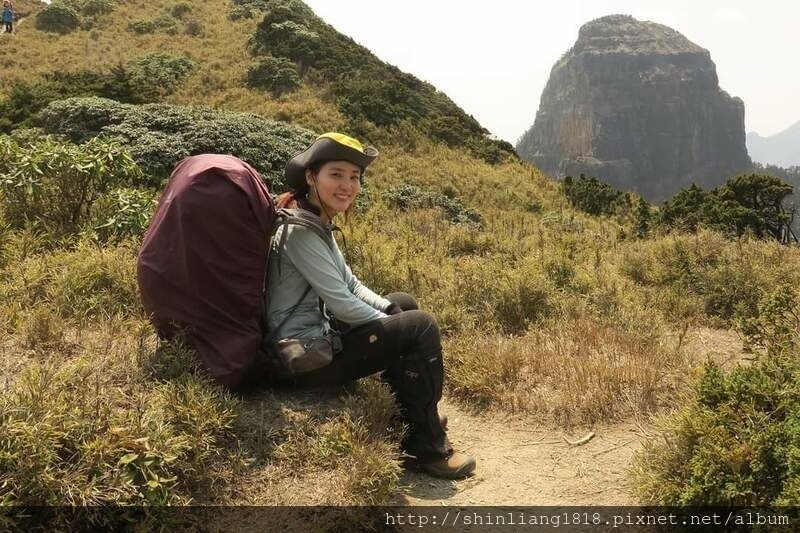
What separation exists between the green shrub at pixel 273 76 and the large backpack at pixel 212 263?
18.9 meters

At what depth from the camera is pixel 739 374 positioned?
283 centimetres

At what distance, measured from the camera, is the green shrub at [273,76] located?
68.1 feet

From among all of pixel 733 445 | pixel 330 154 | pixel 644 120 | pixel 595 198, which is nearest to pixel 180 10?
pixel 595 198

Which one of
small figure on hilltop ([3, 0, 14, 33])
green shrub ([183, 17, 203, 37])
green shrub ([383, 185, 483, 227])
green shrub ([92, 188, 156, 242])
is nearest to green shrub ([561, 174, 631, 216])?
green shrub ([383, 185, 483, 227])

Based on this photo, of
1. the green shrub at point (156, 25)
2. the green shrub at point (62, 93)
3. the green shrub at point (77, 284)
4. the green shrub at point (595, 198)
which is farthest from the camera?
the green shrub at point (156, 25)

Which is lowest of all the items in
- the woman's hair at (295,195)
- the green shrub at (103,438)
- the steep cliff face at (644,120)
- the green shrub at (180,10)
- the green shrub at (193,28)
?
the green shrub at (103,438)

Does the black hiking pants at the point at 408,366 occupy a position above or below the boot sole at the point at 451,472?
above

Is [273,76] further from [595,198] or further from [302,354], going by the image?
[302,354]

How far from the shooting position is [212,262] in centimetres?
281

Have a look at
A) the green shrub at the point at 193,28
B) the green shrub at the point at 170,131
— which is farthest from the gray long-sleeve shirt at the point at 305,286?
the green shrub at the point at 193,28

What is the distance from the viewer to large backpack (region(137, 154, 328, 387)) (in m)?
2.78

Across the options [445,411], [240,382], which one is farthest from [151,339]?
[445,411]

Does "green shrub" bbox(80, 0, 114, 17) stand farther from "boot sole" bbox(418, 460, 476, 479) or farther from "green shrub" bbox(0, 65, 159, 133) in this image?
"boot sole" bbox(418, 460, 476, 479)

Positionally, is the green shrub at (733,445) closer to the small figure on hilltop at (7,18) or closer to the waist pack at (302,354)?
the waist pack at (302,354)
